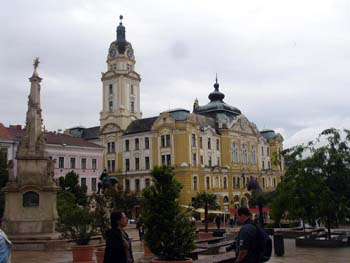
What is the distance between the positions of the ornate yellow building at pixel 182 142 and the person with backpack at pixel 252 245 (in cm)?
5048

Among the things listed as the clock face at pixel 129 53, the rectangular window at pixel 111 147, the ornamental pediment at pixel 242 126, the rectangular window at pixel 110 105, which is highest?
the clock face at pixel 129 53

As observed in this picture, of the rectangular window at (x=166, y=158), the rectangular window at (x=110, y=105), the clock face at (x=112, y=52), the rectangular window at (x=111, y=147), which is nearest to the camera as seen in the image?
the rectangular window at (x=166, y=158)

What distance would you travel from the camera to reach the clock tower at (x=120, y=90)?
218ft

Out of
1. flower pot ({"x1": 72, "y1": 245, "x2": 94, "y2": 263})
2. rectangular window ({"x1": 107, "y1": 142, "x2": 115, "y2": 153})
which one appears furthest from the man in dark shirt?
rectangular window ({"x1": 107, "y1": 142, "x2": 115, "y2": 153})

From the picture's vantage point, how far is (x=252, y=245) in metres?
6.69

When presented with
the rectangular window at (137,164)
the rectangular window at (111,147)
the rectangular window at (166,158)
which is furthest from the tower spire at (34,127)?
the rectangular window at (111,147)

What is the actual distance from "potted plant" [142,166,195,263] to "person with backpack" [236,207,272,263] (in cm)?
466

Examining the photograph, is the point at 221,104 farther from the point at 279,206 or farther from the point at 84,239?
the point at 84,239

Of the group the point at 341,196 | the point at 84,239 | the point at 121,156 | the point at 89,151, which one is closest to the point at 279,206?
the point at 341,196

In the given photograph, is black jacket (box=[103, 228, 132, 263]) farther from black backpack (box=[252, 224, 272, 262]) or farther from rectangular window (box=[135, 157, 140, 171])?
rectangular window (box=[135, 157, 140, 171])

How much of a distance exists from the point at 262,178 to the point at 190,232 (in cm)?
6053

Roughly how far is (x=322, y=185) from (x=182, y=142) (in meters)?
38.4

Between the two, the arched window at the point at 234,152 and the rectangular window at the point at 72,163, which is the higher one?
the arched window at the point at 234,152

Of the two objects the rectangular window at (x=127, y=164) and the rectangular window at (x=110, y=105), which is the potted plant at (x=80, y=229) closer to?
the rectangular window at (x=127, y=164)
